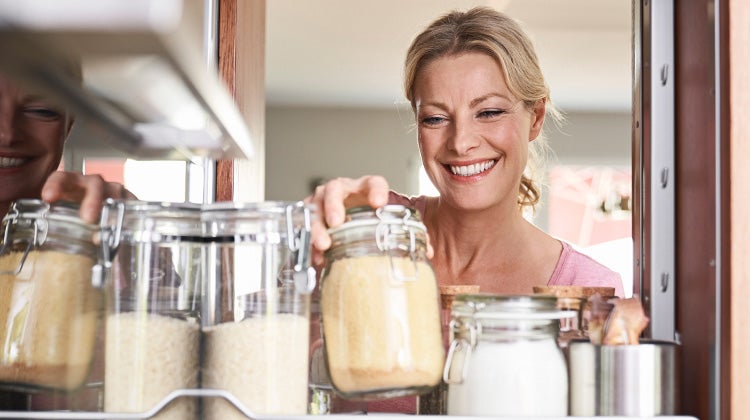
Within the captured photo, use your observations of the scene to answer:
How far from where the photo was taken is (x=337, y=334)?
24.0 inches

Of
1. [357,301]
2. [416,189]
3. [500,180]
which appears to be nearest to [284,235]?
[357,301]

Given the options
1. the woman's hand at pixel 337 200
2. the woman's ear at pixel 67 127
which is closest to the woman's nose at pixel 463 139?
the woman's ear at pixel 67 127

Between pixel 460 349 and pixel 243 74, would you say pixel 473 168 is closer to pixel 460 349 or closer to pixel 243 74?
pixel 243 74

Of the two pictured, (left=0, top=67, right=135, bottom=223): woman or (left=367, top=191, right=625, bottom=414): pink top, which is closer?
(left=0, top=67, right=135, bottom=223): woman

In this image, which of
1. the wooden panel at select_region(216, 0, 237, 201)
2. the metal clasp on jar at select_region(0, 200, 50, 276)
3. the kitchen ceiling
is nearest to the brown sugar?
the metal clasp on jar at select_region(0, 200, 50, 276)

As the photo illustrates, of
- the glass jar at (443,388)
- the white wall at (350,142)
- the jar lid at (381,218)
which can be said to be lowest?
the glass jar at (443,388)

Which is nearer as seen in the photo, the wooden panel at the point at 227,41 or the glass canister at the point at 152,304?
the glass canister at the point at 152,304

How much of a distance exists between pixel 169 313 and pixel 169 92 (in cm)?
Result: 16

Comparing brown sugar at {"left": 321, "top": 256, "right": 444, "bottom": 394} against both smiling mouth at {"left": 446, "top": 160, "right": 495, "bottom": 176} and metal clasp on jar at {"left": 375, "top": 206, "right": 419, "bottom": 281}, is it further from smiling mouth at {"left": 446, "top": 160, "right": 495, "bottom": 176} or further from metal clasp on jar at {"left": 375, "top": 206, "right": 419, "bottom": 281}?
smiling mouth at {"left": 446, "top": 160, "right": 495, "bottom": 176}

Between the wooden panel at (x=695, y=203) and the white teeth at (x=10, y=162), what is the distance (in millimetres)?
692

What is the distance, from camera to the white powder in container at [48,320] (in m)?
0.60

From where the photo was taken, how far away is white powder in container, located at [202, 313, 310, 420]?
59 centimetres

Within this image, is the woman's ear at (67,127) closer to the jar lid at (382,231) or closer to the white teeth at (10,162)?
the white teeth at (10,162)

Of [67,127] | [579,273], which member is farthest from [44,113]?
[579,273]
